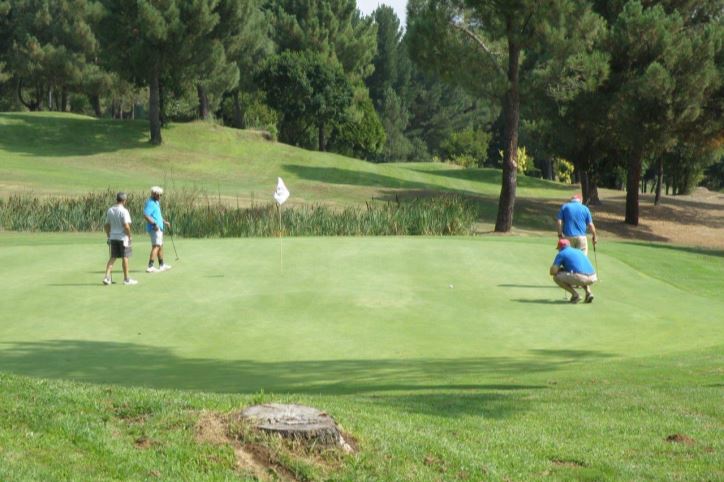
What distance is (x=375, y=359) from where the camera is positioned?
13711 millimetres

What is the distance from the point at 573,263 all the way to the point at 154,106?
160 feet

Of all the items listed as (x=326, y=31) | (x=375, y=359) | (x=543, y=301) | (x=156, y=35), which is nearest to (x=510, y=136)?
(x=543, y=301)

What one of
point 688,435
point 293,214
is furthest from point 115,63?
point 688,435

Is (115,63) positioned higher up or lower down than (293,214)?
higher up

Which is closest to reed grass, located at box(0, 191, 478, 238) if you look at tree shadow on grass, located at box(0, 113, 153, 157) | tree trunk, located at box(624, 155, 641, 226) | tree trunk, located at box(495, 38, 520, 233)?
tree trunk, located at box(495, 38, 520, 233)

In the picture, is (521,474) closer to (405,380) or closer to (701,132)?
(405,380)

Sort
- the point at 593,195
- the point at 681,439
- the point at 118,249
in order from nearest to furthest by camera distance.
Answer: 1. the point at 681,439
2. the point at 118,249
3. the point at 593,195

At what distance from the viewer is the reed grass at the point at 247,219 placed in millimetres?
32438

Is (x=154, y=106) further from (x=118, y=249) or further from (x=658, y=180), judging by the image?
(x=118, y=249)

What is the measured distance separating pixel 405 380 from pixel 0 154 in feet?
173

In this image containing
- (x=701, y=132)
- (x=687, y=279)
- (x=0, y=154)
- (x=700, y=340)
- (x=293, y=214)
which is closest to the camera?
(x=700, y=340)

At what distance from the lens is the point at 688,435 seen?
888cm

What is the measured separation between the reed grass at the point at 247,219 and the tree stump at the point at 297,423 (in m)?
24.6

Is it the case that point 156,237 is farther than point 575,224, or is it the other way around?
point 575,224
